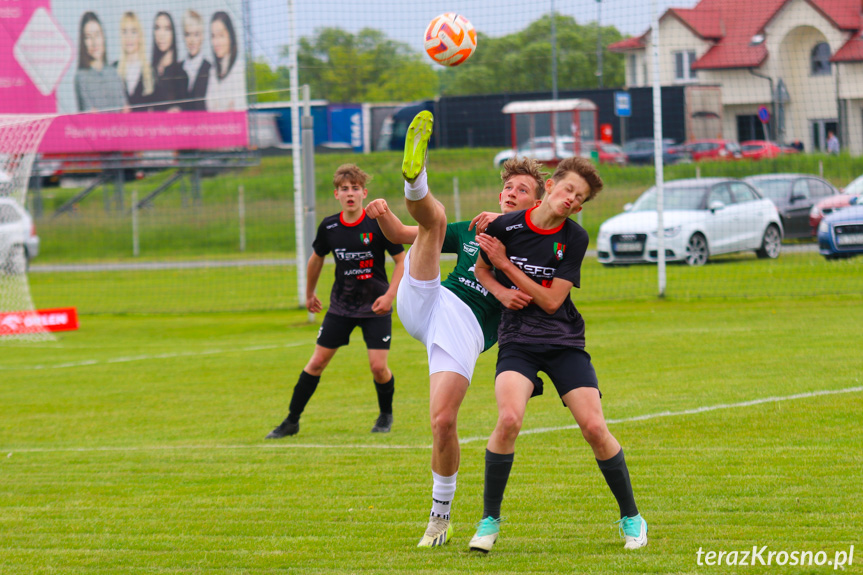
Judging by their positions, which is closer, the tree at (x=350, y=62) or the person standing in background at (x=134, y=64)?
the tree at (x=350, y=62)

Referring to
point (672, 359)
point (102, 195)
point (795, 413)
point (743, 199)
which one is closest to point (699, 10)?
point (743, 199)

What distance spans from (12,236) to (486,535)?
17612 millimetres

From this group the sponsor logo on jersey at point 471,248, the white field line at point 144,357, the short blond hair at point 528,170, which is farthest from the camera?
the white field line at point 144,357

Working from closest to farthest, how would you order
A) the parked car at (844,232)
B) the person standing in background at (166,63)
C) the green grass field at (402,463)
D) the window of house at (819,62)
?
1. the green grass field at (402,463)
2. the parked car at (844,232)
3. the window of house at (819,62)
4. the person standing in background at (166,63)

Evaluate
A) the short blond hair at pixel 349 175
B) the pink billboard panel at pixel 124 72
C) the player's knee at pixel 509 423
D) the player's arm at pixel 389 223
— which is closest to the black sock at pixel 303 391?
the short blond hair at pixel 349 175

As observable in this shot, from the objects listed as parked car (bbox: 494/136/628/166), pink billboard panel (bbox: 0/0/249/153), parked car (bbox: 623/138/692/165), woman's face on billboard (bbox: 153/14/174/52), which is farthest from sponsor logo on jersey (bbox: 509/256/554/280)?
parked car (bbox: 494/136/628/166)

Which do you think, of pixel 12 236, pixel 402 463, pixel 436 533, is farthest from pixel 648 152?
pixel 436 533

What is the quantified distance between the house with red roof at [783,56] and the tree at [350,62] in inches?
204

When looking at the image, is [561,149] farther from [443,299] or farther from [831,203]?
[443,299]

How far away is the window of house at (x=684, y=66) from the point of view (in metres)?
24.0

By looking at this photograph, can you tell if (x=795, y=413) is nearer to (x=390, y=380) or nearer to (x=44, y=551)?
(x=390, y=380)

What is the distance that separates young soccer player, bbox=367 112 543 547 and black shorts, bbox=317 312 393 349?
2.69 metres

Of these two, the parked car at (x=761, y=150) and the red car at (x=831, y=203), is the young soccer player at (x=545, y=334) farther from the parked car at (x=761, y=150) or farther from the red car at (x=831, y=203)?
the parked car at (x=761, y=150)

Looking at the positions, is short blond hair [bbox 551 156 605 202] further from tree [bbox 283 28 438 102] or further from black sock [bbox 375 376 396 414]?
tree [bbox 283 28 438 102]
